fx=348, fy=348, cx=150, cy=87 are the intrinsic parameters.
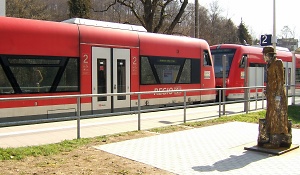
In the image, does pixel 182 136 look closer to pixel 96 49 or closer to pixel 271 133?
pixel 271 133

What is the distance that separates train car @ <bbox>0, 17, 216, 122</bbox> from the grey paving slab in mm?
2321

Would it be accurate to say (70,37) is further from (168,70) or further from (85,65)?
(168,70)

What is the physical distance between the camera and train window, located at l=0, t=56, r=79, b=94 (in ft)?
32.3

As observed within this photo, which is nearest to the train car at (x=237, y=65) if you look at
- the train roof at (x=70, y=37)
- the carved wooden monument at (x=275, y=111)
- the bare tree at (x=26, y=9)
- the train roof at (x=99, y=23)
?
the train roof at (x=70, y=37)

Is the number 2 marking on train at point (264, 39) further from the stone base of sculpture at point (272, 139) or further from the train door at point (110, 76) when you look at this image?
the stone base of sculpture at point (272, 139)

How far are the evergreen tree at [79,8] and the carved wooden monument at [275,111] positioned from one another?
32.9 metres

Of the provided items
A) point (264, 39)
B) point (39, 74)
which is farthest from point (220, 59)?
point (39, 74)

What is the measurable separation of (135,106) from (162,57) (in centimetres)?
265

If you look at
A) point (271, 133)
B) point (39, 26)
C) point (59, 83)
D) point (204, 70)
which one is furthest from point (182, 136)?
point (204, 70)

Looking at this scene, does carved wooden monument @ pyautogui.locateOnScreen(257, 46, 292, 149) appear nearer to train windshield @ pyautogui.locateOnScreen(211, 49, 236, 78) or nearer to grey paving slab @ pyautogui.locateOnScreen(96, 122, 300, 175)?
grey paving slab @ pyautogui.locateOnScreen(96, 122, 300, 175)

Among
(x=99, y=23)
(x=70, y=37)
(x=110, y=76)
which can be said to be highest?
(x=99, y=23)

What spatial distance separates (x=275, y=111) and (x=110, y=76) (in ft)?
22.0

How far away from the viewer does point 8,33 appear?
Answer: 32.0 ft

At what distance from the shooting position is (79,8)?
37.9 meters
